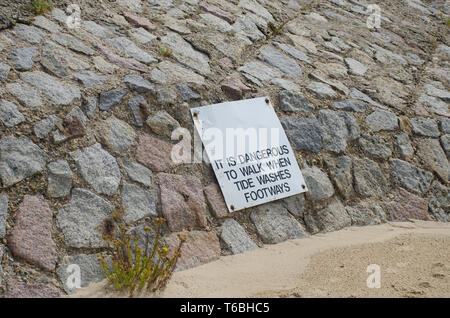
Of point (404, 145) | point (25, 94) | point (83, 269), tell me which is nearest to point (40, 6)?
point (25, 94)

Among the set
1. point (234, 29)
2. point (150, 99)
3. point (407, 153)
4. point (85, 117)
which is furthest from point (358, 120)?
point (85, 117)

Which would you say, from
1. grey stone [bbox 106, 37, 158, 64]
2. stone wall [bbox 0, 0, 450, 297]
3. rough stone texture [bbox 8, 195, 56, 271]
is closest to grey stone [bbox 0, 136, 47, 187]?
stone wall [bbox 0, 0, 450, 297]

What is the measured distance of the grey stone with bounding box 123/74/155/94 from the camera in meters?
3.24

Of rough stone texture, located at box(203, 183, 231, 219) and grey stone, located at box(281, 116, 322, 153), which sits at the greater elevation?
grey stone, located at box(281, 116, 322, 153)

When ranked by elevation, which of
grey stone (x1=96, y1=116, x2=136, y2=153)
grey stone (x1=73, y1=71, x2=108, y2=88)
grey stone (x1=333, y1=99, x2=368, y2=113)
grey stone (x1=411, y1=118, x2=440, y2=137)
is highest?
grey stone (x1=333, y1=99, x2=368, y2=113)

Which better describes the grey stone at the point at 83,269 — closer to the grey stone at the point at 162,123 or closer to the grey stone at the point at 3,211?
the grey stone at the point at 3,211

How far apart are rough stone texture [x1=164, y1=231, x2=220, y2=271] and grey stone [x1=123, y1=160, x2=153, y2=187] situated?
1.35 feet

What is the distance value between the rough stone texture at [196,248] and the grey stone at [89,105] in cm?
101

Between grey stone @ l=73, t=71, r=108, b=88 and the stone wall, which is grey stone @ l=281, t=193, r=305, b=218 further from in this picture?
grey stone @ l=73, t=71, r=108, b=88

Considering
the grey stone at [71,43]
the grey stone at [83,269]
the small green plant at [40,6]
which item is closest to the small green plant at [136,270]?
the grey stone at [83,269]

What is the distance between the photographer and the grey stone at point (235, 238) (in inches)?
111

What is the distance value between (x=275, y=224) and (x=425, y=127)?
2.17 meters

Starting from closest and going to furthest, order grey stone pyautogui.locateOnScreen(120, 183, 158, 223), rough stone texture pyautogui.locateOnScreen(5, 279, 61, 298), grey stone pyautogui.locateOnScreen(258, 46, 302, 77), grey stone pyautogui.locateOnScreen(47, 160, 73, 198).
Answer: rough stone texture pyautogui.locateOnScreen(5, 279, 61, 298)
grey stone pyautogui.locateOnScreen(47, 160, 73, 198)
grey stone pyautogui.locateOnScreen(120, 183, 158, 223)
grey stone pyautogui.locateOnScreen(258, 46, 302, 77)

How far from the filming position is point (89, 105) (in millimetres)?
2998
